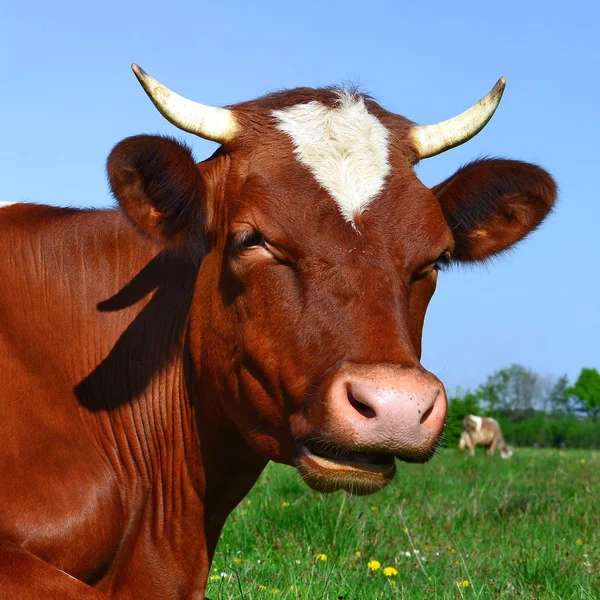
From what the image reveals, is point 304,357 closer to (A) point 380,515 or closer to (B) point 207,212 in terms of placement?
(B) point 207,212

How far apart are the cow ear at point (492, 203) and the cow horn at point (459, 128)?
8.3 inches

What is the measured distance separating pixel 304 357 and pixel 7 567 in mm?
1503

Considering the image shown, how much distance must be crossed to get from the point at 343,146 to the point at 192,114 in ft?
2.52

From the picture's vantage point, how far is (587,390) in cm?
14825

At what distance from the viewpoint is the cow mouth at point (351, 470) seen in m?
3.79

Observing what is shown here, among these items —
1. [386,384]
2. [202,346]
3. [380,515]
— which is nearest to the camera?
[386,384]

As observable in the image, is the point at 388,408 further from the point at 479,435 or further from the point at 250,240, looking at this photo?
the point at 479,435

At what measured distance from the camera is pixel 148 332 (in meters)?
4.93

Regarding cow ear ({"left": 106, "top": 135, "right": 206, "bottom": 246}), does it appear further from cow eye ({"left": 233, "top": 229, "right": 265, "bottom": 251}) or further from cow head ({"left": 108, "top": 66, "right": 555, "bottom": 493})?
cow eye ({"left": 233, "top": 229, "right": 265, "bottom": 251})

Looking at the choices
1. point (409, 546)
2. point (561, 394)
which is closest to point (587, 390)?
point (561, 394)

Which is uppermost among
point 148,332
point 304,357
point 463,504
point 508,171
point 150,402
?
point 508,171

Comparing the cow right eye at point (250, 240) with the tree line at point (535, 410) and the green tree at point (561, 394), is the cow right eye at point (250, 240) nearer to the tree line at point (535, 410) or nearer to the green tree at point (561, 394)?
the tree line at point (535, 410)

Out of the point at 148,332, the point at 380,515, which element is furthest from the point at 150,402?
the point at 380,515

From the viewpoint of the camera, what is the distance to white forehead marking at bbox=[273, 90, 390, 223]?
13.9ft
